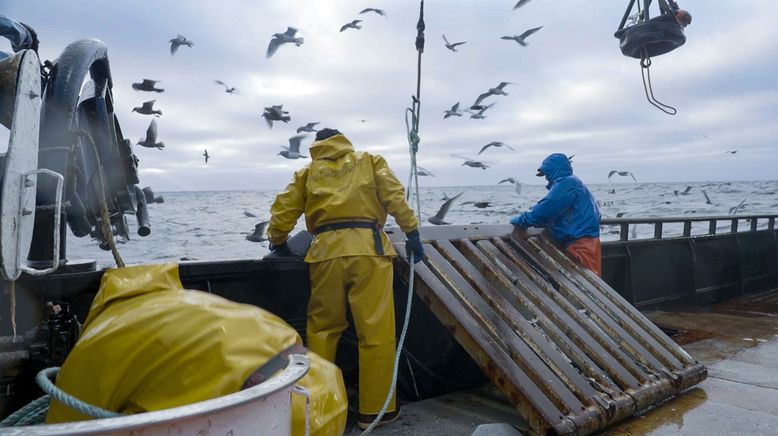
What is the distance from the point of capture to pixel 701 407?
11.4 ft

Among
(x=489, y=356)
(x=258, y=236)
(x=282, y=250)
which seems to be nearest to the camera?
(x=489, y=356)

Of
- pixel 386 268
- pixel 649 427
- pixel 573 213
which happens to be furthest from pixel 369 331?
pixel 573 213

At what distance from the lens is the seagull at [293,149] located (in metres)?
11.2

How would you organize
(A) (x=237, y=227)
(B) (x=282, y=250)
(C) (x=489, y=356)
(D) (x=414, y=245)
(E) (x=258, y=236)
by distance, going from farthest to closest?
(A) (x=237, y=227)
(E) (x=258, y=236)
(B) (x=282, y=250)
(D) (x=414, y=245)
(C) (x=489, y=356)

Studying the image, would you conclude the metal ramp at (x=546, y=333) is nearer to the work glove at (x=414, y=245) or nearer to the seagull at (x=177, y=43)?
the work glove at (x=414, y=245)

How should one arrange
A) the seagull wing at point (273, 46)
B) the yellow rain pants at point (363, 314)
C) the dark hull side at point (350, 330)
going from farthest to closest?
1. the seagull wing at point (273, 46)
2. the yellow rain pants at point (363, 314)
3. the dark hull side at point (350, 330)

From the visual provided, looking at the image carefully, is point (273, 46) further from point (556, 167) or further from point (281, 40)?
point (556, 167)

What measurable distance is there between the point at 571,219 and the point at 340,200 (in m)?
2.61

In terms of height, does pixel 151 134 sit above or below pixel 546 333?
A: above

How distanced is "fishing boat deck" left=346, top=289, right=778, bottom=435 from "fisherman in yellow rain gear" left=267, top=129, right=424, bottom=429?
0.92 ft

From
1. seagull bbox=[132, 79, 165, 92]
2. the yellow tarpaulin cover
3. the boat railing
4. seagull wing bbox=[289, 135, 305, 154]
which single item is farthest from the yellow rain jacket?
seagull wing bbox=[289, 135, 305, 154]

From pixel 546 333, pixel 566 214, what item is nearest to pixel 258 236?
pixel 566 214

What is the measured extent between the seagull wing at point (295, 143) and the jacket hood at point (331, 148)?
27.4ft

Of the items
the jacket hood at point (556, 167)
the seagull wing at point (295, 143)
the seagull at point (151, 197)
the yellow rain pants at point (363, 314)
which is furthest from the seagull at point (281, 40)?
the yellow rain pants at point (363, 314)
